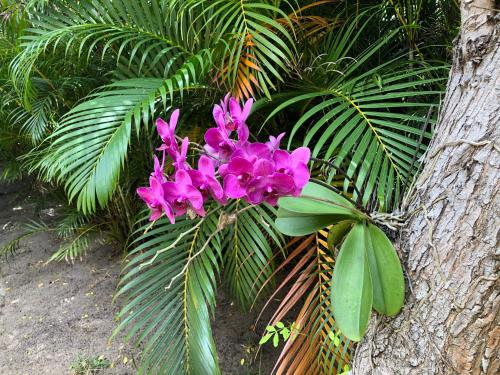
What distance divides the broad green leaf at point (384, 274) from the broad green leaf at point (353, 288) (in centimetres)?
2

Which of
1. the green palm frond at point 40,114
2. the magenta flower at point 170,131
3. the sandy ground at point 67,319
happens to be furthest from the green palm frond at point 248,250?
the green palm frond at point 40,114

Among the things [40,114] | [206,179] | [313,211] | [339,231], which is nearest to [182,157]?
[206,179]

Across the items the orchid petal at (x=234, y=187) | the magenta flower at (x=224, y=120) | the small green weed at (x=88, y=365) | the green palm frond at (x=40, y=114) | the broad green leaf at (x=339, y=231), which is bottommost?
the small green weed at (x=88, y=365)

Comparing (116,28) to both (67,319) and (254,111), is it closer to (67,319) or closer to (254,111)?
(254,111)

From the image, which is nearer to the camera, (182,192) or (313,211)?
(182,192)

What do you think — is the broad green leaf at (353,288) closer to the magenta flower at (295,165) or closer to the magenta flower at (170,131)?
the magenta flower at (295,165)

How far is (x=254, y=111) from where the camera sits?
1.34m

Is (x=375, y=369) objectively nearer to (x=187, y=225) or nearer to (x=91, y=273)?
(x=187, y=225)

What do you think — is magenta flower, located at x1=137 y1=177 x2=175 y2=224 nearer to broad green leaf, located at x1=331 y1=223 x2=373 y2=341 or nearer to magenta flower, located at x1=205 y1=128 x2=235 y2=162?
magenta flower, located at x1=205 y1=128 x2=235 y2=162

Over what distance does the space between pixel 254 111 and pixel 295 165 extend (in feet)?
2.70

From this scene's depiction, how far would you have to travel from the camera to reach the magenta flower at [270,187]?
0.52m

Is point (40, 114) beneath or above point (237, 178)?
beneath

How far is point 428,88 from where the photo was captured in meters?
1.30

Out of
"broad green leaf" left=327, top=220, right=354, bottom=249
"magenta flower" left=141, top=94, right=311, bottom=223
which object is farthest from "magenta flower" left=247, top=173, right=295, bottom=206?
"broad green leaf" left=327, top=220, right=354, bottom=249
